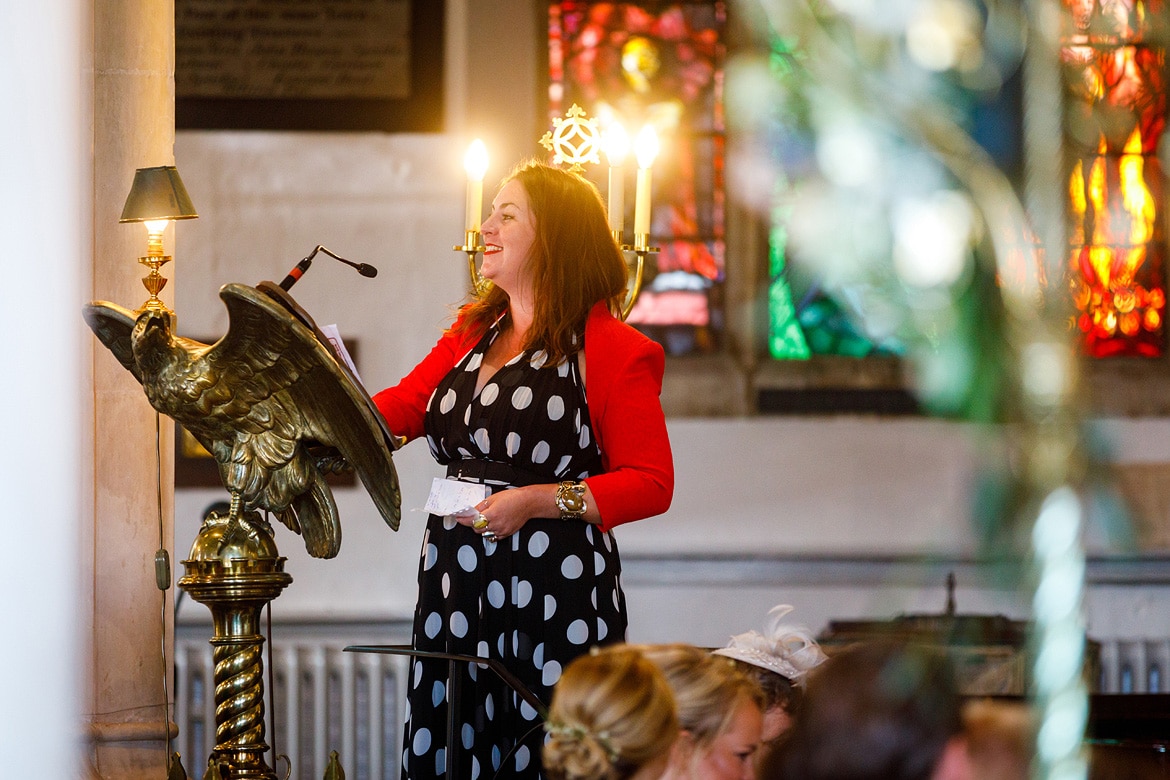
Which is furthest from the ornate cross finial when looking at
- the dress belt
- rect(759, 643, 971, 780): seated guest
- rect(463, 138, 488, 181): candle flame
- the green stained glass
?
the green stained glass

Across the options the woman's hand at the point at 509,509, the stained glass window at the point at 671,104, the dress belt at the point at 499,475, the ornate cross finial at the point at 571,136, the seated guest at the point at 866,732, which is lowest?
the seated guest at the point at 866,732

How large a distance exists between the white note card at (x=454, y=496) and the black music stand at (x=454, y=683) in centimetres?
22

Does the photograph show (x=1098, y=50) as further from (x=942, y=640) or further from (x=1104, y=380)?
(x=1104, y=380)

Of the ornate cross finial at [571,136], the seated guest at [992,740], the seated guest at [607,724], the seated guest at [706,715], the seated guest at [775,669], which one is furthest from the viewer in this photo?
the ornate cross finial at [571,136]

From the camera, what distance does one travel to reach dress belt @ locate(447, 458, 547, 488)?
2.18 meters

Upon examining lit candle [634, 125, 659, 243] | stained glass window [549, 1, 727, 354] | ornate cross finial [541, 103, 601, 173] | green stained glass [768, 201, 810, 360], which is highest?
stained glass window [549, 1, 727, 354]

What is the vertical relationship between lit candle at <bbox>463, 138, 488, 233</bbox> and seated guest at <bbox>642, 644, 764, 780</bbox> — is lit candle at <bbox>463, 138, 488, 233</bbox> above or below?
above

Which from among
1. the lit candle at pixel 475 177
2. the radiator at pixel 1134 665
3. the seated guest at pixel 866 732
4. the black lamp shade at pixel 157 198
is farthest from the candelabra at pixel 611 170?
the radiator at pixel 1134 665

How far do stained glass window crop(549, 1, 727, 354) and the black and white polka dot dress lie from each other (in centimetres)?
318

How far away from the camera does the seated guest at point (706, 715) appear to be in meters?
1.74

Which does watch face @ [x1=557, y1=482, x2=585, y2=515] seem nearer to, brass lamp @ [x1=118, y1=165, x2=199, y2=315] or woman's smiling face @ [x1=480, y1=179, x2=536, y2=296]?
woman's smiling face @ [x1=480, y1=179, x2=536, y2=296]

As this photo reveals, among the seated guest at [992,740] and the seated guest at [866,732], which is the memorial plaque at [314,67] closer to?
the seated guest at [866,732]

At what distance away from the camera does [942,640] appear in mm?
755

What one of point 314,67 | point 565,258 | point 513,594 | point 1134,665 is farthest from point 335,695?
point 565,258
